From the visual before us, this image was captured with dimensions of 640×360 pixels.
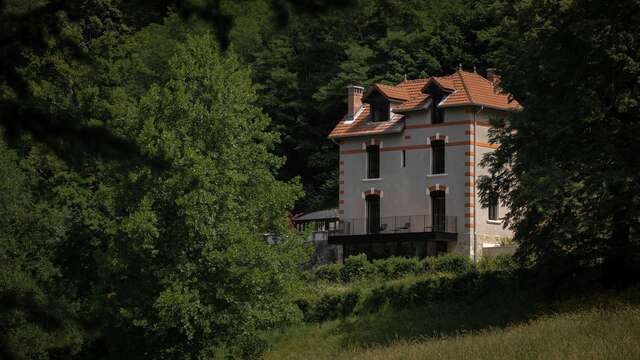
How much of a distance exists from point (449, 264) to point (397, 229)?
6.90m

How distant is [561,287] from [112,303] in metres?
16.2

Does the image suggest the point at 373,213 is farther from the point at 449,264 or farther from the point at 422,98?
the point at 449,264

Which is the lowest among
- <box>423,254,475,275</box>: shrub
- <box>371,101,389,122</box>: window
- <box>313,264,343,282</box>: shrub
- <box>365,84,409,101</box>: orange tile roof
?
<box>313,264,343,282</box>: shrub

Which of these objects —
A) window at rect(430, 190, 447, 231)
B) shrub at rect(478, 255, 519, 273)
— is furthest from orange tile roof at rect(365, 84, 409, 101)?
shrub at rect(478, 255, 519, 273)

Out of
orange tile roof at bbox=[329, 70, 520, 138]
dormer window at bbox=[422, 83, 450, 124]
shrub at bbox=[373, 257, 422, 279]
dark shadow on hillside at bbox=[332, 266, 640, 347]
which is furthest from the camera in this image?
dormer window at bbox=[422, 83, 450, 124]

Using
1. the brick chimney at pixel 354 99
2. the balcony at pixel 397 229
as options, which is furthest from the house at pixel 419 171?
the brick chimney at pixel 354 99

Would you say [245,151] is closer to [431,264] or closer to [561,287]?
[431,264]

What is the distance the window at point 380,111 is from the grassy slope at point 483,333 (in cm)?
1564

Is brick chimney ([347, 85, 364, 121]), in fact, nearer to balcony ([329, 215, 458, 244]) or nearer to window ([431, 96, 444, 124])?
window ([431, 96, 444, 124])

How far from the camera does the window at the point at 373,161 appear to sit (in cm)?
5053

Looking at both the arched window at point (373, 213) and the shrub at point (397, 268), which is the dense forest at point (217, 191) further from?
the arched window at point (373, 213)

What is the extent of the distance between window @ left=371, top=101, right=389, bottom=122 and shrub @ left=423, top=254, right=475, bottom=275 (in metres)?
10.8

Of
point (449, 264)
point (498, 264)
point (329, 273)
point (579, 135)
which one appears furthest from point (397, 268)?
point (579, 135)

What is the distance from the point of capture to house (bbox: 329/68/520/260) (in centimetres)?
4681
